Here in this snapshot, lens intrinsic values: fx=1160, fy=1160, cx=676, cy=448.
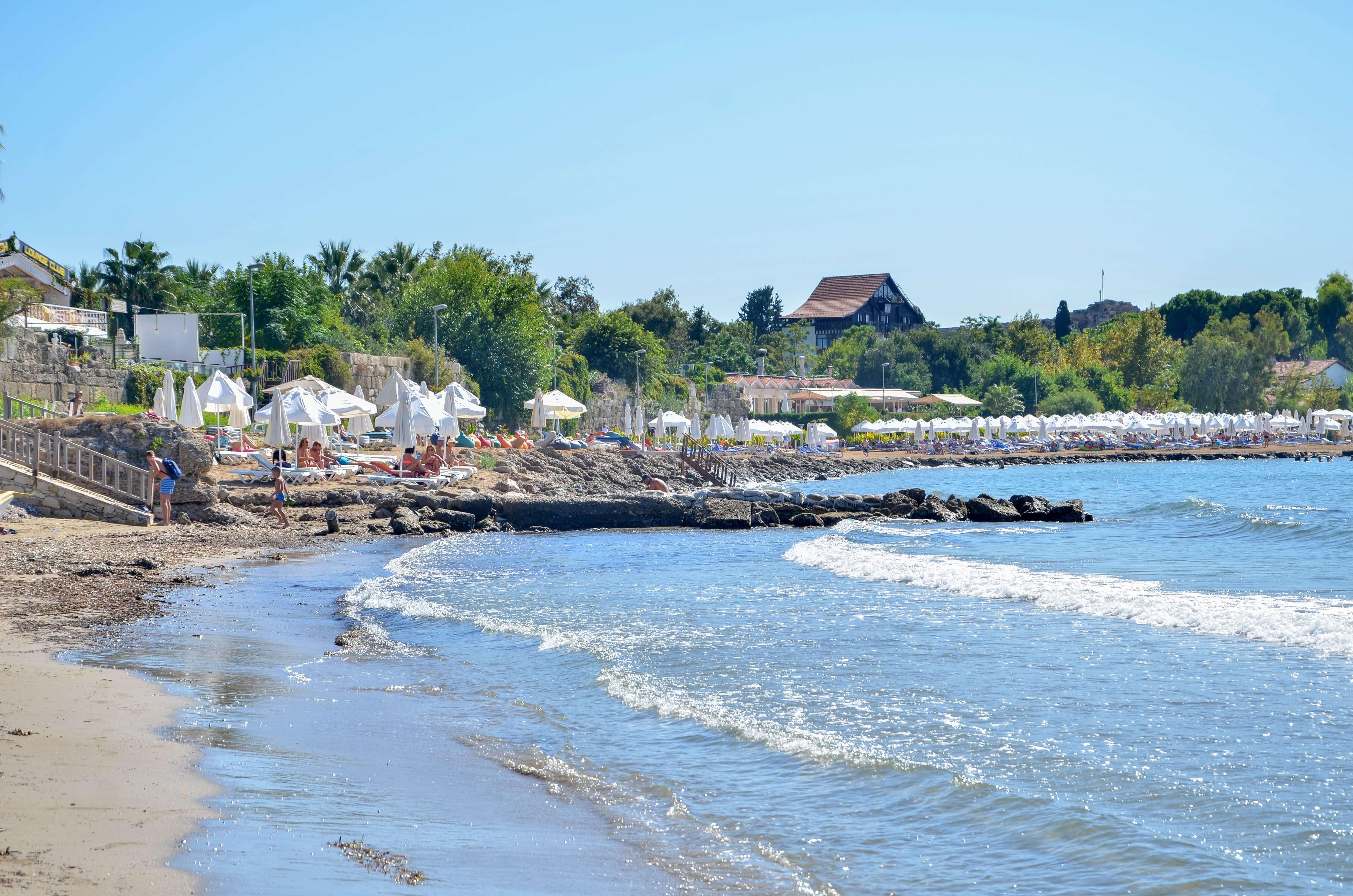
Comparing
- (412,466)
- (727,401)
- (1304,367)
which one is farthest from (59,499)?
(1304,367)

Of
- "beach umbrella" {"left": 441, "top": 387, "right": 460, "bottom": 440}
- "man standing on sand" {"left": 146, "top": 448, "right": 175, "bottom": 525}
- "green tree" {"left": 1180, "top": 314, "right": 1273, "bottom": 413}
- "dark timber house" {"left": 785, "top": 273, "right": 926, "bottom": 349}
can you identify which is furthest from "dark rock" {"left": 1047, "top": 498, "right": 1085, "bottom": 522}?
"dark timber house" {"left": 785, "top": 273, "right": 926, "bottom": 349}

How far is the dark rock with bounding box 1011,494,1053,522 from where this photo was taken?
31.6 metres

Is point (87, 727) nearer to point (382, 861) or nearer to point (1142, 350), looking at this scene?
point (382, 861)

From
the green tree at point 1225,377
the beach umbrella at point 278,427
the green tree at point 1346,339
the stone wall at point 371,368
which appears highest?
the green tree at point 1346,339

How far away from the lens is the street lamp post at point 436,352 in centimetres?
4816

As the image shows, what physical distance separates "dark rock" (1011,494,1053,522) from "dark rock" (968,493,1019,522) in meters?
0.15

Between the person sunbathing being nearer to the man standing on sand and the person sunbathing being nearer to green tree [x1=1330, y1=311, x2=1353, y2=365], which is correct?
the man standing on sand

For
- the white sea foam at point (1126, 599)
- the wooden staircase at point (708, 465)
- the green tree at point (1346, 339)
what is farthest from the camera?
the green tree at point (1346, 339)

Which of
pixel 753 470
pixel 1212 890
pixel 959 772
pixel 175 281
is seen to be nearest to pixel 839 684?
pixel 959 772

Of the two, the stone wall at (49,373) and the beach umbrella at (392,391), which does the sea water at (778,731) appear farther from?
the stone wall at (49,373)

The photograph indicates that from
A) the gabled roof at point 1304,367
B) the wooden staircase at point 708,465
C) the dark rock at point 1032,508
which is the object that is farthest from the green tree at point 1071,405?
the dark rock at point 1032,508

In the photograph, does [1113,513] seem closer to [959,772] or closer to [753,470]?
[753,470]

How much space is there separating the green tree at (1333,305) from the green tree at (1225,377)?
36.5 metres

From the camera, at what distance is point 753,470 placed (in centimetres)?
5812
